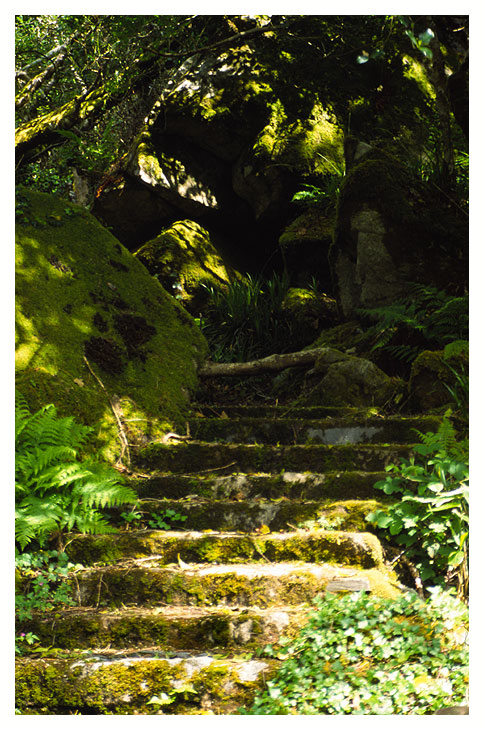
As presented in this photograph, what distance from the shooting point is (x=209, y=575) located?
260cm

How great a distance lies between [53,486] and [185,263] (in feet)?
18.9

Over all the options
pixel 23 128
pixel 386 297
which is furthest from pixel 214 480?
pixel 23 128

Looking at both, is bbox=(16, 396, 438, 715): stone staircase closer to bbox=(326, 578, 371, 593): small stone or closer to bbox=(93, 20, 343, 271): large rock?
bbox=(326, 578, 371, 593): small stone

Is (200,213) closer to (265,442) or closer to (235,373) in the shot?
(235,373)

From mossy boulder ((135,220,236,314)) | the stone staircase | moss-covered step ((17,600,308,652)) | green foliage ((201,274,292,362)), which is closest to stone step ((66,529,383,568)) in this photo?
the stone staircase

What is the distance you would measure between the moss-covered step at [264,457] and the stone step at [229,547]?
30.3 inches

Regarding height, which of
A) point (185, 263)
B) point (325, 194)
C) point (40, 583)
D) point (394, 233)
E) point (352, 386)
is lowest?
point (40, 583)

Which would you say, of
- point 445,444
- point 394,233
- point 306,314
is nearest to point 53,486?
point 445,444

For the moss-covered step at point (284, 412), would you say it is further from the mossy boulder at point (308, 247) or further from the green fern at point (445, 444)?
the mossy boulder at point (308, 247)

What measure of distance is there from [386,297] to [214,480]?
363cm

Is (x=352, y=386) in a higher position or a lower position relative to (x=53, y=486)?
higher

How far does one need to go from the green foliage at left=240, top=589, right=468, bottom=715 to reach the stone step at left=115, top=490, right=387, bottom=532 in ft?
1.78

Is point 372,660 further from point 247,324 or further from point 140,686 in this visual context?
point 247,324

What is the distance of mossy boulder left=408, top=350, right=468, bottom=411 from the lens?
437 cm
